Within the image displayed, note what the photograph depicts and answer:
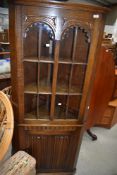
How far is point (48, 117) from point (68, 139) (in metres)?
0.33

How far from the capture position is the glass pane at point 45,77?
140 centimetres

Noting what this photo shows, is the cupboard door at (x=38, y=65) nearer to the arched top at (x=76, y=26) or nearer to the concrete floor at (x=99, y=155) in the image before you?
the arched top at (x=76, y=26)

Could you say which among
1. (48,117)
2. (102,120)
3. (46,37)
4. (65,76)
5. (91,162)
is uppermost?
(46,37)

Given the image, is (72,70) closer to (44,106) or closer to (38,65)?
(38,65)

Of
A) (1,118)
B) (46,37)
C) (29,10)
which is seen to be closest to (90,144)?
(1,118)

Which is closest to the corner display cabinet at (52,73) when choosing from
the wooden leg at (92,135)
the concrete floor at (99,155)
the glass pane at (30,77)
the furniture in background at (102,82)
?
the glass pane at (30,77)

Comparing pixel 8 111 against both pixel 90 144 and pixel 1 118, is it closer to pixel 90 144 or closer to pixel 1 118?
pixel 1 118

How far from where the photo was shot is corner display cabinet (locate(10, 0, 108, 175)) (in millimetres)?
1096

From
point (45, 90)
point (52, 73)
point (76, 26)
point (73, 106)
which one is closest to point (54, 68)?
point (52, 73)

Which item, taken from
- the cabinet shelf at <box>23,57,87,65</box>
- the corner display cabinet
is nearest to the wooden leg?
the corner display cabinet

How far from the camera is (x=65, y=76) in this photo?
1491 millimetres

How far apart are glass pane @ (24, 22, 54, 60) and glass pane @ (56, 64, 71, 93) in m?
0.16

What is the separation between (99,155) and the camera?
2.24 meters

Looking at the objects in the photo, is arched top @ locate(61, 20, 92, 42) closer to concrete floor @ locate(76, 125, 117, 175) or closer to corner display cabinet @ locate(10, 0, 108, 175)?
corner display cabinet @ locate(10, 0, 108, 175)
